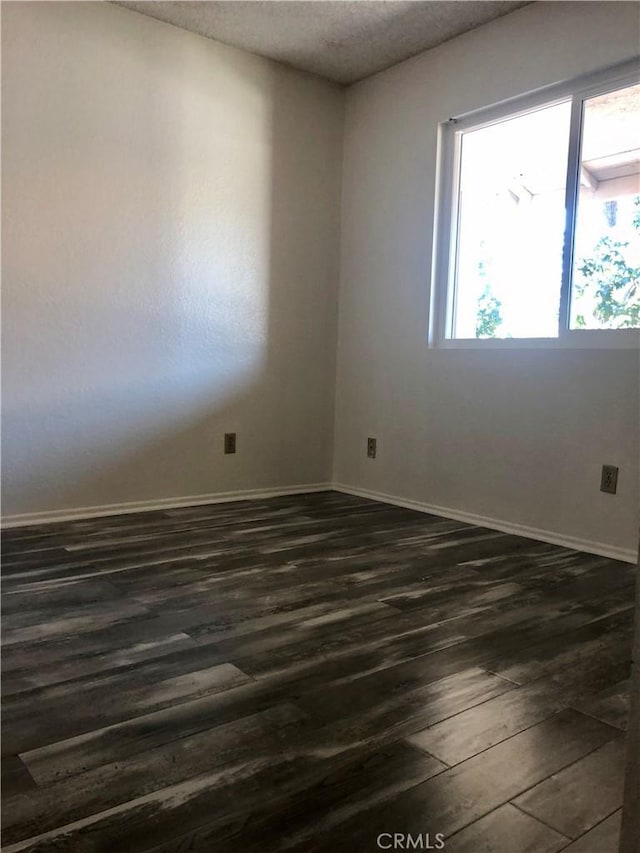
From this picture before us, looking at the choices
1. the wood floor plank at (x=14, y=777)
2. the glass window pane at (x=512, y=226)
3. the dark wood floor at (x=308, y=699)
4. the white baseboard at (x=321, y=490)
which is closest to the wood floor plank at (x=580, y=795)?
the dark wood floor at (x=308, y=699)

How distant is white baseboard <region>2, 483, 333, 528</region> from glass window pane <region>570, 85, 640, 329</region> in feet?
5.83

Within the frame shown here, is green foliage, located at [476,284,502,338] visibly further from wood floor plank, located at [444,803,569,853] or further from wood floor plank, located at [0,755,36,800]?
wood floor plank, located at [0,755,36,800]

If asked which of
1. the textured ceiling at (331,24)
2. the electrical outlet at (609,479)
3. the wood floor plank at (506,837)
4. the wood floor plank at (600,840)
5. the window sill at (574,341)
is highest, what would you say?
the textured ceiling at (331,24)

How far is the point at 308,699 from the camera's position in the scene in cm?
140

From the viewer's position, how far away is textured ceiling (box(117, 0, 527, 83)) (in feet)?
9.58

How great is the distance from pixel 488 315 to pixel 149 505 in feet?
6.21

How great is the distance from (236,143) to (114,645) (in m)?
2.67

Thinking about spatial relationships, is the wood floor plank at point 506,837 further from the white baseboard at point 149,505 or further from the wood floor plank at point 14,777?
the white baseboard at point 149,505

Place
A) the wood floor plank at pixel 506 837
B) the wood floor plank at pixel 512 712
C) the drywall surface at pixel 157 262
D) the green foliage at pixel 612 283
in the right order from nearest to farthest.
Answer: the wood floor plank at pixel 506 837
the wood floor plank at pixel 512 712
the green foliage at pixel 612 283
the drywall surface at pixel 157 262

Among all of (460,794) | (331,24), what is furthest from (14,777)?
(331,24)

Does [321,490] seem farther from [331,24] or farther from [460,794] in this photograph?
[460,794]

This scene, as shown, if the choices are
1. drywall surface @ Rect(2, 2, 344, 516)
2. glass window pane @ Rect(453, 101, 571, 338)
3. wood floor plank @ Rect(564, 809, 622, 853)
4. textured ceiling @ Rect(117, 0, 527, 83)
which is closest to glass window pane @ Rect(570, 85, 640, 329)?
glass window pane @ Rect(453, 101, 571, 338)

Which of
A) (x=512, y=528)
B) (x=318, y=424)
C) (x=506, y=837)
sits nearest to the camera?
(x=506, y=837)

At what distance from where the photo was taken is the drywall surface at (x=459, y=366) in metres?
2.66
